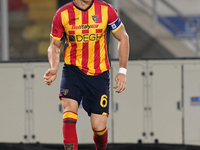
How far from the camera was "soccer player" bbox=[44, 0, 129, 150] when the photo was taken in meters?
3.54

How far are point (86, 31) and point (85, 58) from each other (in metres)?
0.24

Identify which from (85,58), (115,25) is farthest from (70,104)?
(115,25)

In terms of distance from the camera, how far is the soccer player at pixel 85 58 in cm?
354

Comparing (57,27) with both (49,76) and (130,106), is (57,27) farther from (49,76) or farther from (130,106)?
(130,106)

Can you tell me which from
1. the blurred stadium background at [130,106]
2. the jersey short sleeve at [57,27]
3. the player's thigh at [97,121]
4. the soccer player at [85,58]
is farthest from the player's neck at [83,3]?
the blurred stadium background at [130,106]

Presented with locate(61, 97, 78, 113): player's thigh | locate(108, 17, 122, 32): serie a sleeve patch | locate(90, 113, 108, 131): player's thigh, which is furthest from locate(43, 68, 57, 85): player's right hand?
locate(108, 17, 122, 32): serie a sleeve patch

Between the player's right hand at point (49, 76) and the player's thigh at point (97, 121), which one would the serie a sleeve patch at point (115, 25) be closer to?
the player's right hand at point (49, 76)

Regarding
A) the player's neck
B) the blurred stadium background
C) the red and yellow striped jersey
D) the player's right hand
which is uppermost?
the player's neck

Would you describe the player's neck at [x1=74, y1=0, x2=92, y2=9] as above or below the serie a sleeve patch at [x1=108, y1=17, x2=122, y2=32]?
above

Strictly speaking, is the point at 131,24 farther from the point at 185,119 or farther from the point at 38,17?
the point at 185,119

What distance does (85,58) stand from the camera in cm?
363

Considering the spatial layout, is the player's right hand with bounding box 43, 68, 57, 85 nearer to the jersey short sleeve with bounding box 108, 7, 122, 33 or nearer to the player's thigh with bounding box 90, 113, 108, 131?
the player's thigh with bounding box 90, 113, 108, 131

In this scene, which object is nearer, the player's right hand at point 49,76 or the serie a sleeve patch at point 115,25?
the player's right hand at point 49,76

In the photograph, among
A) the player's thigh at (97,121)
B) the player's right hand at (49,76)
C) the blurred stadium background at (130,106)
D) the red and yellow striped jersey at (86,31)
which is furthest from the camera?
the blurred stadium background at (130,106)
